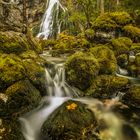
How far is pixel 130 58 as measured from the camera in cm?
Answer: 1290

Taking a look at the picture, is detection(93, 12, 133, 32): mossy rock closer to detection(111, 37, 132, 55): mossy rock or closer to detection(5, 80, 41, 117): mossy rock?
detection(111, 37, 132, 55): mossy rock

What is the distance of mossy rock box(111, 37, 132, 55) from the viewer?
547 inches

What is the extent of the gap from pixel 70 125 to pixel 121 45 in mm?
8247

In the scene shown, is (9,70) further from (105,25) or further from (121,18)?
(121,18)

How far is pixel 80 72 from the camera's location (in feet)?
32.5

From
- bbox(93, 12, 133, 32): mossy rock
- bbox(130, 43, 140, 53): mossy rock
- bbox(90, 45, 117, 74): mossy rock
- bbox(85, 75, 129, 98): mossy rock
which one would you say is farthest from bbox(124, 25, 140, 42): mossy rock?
bbox(85, 75, 129, 98): mossy rock

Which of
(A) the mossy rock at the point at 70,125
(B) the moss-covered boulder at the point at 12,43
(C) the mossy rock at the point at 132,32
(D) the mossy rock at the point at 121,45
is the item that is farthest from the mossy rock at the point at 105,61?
(C) the mossy rock at the point at 132,32

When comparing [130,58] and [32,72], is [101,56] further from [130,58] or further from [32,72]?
[32,72]

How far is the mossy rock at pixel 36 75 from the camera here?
901 centimetres

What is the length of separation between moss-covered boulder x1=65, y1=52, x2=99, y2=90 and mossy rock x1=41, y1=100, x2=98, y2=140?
2.46 meters

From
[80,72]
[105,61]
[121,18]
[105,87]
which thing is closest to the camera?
[105,87]

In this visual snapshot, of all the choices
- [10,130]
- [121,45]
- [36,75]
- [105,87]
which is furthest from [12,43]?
[121,45]

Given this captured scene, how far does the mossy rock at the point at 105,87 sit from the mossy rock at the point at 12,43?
3689 millimetres

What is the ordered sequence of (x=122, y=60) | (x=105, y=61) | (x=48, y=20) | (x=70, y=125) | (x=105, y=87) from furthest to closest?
(x=48, y=20) → (x=122, y=60) → (x=105, y=61) → (x=105, y=87) → (x=70, y=125)
